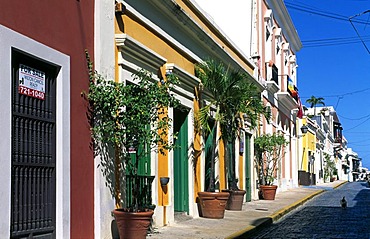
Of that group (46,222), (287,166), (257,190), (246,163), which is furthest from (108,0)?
(287,166)

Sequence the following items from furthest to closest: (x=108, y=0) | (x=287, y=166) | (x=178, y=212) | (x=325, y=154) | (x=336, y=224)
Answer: (x=325, y=154) → (x=287, y=166) → (x=336, y=224) → (x=178, y=212) → (x=108, y=0)

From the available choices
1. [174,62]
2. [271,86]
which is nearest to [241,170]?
[271,86]

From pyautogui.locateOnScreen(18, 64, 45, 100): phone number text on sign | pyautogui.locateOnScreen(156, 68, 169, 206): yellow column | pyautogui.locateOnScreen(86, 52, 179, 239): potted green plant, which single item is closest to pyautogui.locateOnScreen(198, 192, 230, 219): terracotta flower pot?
pyautogui.locateOnScreen(156, 68, 169, 206): yellow column

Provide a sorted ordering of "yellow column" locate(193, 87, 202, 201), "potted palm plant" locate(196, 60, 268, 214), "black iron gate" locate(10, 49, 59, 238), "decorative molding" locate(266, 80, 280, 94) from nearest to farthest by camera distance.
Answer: "black iron gate" locate(10, 49, 59, 238)
"yellow column" locate(193, 87, 202, 201)
"potted palm plant" locate(196, 60, 268, 214)
"decorative molding" locate(266, 80, 280, 94)

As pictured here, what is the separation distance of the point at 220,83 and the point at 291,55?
71.8 feet

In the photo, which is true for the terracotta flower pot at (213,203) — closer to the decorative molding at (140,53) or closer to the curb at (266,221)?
the curb at (266,221)

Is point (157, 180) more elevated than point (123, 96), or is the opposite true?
point (123, 96)

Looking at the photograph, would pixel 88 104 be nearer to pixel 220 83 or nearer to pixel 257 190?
pixel 220 83

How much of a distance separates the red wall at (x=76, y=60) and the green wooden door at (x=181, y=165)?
4.87 metres

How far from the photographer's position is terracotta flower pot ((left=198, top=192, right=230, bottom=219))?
45.2 feet

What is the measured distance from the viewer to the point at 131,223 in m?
8.88

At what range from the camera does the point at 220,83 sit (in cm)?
1438

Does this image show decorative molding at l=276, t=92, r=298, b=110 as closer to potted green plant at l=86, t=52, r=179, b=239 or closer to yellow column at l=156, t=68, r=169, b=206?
yellow column at l=156, t=68, r=169, b=206

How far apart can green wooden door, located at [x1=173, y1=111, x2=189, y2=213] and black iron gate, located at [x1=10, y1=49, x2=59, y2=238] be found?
18.9 feet
